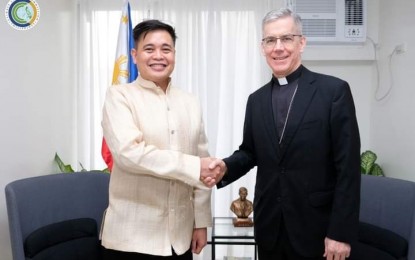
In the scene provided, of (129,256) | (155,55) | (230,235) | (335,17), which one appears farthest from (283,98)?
(335,17)

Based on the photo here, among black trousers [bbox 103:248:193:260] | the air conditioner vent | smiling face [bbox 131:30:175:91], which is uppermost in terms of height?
the air conditioner vent

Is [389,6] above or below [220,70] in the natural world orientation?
above

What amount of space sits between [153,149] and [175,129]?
0.13m

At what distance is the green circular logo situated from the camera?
91.0 inches

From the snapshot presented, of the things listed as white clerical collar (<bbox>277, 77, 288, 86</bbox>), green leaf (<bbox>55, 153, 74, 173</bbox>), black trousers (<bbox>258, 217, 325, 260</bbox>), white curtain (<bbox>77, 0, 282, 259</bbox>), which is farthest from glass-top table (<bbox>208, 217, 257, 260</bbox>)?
white clerical collar (<bbox>277, 77, 288, 86</bbox>)

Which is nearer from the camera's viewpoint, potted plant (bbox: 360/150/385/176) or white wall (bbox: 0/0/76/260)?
white wall (bbox: 0/0/76/260)

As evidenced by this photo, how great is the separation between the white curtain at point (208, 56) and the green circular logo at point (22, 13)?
59 centimetres

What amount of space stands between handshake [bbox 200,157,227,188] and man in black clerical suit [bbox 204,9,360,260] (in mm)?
28

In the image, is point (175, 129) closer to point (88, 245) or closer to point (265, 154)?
point (265, 154)

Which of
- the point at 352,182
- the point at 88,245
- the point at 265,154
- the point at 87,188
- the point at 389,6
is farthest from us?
the point at 389,6

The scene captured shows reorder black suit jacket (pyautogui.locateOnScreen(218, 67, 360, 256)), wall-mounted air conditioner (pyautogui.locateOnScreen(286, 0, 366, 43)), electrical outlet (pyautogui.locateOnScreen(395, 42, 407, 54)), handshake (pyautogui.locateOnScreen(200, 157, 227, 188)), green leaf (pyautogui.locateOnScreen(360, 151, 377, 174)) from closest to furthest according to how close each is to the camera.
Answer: black suit jacket (pyautogui.locateOnScreen(218, 67, 360, 256)), handshake (pyautogui.locateOnScreen(200, 157, 227, 188)), electrical outlet (pyautogui.locateOnScreen(395, 42, 407, 54)), green leaf (pyautogui.locateOnScreen(360, 151, 377, 174)), wall-mounted air conditioner (pyautogui.locateOnScreen(286, 0, 366, 43))

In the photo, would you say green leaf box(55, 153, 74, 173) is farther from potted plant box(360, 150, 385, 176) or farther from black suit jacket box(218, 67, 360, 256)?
potted plant box(360, 150, 385, 176)

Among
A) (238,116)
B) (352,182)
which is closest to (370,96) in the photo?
(238,116)

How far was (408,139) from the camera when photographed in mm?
2545
